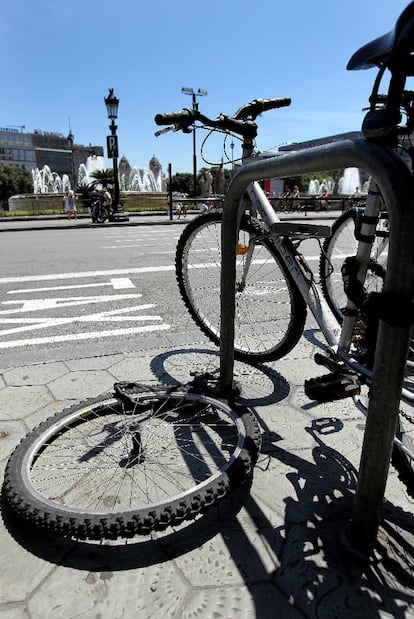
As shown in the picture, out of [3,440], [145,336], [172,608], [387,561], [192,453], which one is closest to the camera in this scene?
[172,608]

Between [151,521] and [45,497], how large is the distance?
0.48 m

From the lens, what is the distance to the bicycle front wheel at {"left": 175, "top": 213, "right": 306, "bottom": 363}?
279 centimetres

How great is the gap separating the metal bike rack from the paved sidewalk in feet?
0.51

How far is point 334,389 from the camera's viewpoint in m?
1.91

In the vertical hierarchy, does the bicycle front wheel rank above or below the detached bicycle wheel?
above

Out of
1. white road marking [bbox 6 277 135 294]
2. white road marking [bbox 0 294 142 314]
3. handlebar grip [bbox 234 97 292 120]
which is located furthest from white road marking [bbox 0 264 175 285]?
handlebar grip [bbox 234 97 292 120]

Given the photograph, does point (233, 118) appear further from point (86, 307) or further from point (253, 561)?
point (86, 307)

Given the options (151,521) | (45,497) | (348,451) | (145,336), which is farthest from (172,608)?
(145,336)

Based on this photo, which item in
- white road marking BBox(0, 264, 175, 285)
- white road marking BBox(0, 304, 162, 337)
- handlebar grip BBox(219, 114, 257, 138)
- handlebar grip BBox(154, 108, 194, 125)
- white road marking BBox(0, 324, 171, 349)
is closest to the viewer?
handlebar grip BBox(154, 108, 194, 125)

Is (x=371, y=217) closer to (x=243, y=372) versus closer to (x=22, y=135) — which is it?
(x=243, y=372)

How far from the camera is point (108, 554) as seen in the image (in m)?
1.62

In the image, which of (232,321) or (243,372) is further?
(243,372)

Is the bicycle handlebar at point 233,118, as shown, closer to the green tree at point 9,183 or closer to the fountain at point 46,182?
the fountain at point 46,182

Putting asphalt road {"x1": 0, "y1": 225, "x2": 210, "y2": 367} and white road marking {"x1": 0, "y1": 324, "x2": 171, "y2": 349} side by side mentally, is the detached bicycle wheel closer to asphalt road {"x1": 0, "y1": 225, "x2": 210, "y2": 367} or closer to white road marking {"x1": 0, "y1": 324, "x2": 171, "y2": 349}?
asphalt road {"x1": 0, "y1": 225, "x2": 210, "y2": 367}
